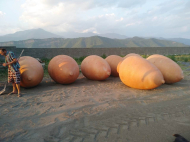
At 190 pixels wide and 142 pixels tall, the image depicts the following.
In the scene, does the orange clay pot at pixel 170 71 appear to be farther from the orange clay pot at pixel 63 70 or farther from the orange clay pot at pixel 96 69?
the orange clay pot at pixel 63 70

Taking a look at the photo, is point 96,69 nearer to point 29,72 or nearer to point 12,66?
point 29,72

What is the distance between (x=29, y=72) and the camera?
4.82 m

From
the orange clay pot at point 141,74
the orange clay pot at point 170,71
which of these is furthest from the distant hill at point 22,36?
the orange clay pot at point 170,71

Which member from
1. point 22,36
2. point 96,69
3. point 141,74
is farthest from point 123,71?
point 22,36

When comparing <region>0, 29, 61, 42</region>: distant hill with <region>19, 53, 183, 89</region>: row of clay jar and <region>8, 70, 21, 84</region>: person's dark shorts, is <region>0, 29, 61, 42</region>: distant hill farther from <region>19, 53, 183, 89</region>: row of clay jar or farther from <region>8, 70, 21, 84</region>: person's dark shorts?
<region>8, 70, 21, 84</region>: person's dark shorts

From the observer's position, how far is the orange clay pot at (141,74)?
446 centimetres

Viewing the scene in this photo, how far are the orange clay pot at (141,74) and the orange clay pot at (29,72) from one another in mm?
2939

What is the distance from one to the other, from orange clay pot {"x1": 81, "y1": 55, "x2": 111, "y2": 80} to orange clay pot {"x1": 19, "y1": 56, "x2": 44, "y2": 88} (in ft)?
6.23

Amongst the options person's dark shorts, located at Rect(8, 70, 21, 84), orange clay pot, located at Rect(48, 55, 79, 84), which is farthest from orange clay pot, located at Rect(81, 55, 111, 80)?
person's dark shorts, located at Rect(8, 70, 21, 84)

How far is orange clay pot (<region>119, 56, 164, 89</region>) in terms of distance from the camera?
446 cm

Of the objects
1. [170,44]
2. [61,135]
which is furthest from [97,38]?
[61,135]

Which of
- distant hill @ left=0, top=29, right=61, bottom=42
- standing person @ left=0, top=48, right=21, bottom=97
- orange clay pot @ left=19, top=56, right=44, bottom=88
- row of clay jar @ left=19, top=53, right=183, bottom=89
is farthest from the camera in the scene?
distant hill @ left=0, top=29, right=61, bottom=42

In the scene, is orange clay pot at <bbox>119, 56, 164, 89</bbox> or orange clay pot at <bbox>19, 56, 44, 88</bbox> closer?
orange clay pot at <bbox>119, 56, 164, 89</bbox>

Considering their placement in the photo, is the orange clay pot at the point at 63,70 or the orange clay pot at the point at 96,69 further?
the orange clay pot at the point at 96,69
